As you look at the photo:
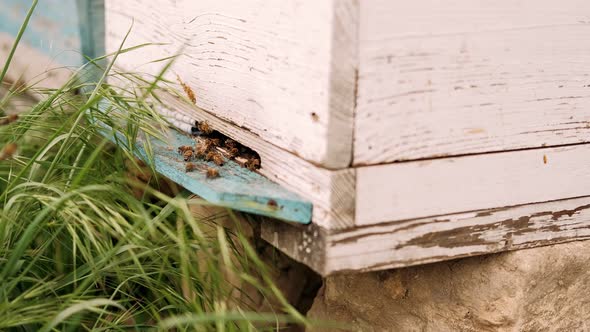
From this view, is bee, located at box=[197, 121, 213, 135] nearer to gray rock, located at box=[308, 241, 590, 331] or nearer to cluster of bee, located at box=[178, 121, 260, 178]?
cluster of bee, located at box=[178, 121, 260, 178]

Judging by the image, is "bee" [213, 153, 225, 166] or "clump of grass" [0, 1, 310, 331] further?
"bee" [213, 153, 225, 166]

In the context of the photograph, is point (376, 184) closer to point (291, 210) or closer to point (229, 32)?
point (291, 210)

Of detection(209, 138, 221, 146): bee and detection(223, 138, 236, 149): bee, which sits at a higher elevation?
detection(223, 138, 236, 149): bee

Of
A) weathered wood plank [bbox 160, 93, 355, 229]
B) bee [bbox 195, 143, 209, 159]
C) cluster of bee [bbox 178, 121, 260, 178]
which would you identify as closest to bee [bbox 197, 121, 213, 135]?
cluster of bee [bbox 178, 121, 260, 178]

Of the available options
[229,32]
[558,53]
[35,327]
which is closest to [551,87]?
[558,53]

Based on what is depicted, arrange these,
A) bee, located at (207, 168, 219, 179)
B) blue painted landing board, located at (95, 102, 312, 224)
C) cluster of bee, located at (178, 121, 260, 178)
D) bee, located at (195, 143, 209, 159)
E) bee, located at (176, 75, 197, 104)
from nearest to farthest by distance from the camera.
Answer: blue painted landing board, located at (95, 102, 312, 224) < bee, located at (207, 168, 219, 179) < cluster of bee, located at (178, 121, 260, 178) < bee, located at (195, 143, 209, 159) < bee, located at (176, 75, 197, 104)

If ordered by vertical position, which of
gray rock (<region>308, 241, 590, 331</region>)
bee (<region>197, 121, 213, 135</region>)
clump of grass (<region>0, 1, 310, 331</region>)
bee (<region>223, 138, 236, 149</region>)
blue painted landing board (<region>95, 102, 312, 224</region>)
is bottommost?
gray rock (<region>308, 241, 590, 331</region>)

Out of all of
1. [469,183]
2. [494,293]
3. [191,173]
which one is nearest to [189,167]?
[191,173]

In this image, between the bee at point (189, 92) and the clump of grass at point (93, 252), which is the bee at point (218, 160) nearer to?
the clump of grass at point (93, 252)
